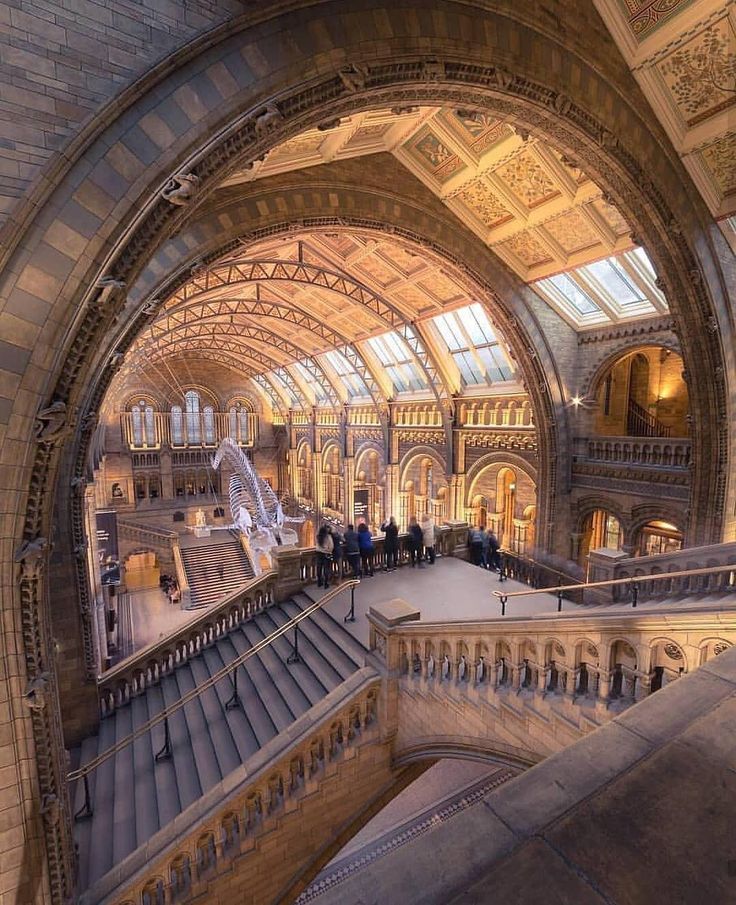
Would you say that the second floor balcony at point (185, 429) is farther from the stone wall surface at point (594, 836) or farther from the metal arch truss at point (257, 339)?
the stone wall surface at point (594, 836)

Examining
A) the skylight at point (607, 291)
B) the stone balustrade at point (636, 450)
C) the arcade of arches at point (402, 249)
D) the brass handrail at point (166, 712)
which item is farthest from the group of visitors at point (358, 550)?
the skylight at point (607, 291)

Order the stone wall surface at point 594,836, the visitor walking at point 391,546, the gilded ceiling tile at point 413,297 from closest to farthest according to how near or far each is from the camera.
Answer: the stone wall surface at point 594,836, the visitor walking at point 391,546, the gilded ceiling tile at point 413,297

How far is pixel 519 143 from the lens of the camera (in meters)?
8.72

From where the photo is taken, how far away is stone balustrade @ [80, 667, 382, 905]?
4582 millimetres

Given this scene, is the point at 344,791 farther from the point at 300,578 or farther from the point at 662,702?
the point at 662,702

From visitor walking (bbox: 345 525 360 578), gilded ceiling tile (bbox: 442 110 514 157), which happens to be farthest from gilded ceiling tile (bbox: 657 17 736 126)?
visitor walking (bbox: 345 525 360 578)

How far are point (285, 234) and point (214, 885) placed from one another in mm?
10258

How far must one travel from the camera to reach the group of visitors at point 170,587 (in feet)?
69.6

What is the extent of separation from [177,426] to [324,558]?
24.3 meters

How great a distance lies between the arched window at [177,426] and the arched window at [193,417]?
1.44 feet

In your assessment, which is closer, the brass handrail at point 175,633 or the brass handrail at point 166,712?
the brass handrail at point 166,712

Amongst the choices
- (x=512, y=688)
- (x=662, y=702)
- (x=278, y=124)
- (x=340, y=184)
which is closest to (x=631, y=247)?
(x=340, y=184)

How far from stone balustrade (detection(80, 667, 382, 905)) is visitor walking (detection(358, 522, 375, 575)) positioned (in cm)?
334

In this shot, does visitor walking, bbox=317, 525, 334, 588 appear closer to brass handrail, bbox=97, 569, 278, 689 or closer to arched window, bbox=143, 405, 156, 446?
brass handrail, bbox=97, 569, 278, 689
